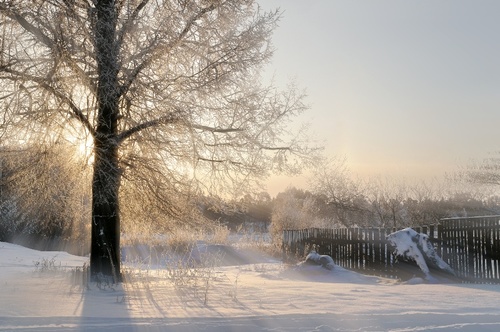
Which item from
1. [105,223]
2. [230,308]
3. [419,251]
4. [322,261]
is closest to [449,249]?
[419,251]

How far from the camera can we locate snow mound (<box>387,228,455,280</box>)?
13.1m

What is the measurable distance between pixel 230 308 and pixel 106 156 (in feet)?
14.0

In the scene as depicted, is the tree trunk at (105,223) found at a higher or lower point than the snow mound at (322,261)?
higher

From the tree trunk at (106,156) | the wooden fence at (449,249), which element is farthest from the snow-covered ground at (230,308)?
the wooden fence at (449,249)

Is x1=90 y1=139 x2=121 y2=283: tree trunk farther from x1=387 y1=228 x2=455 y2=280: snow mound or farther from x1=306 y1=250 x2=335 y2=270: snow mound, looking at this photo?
x1=387 y1=228 x2=455 y2=280: snow mound

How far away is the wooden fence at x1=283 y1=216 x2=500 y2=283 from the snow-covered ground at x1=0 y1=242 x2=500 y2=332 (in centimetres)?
226

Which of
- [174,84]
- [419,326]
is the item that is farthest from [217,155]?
[419,326]

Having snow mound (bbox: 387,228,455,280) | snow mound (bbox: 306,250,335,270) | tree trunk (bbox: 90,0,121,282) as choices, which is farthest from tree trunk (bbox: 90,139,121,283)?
snow mound (bbox: 387,228,455,280)

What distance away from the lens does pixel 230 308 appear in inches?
278

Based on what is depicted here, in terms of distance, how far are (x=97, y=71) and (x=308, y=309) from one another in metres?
5.59

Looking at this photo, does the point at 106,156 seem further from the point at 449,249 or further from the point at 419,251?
the point at 449,249

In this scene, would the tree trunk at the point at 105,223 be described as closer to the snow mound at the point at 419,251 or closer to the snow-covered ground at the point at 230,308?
the snow-covered ground at the point at 230,308

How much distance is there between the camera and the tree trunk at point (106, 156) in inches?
358

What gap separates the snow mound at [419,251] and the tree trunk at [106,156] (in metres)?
7.48
